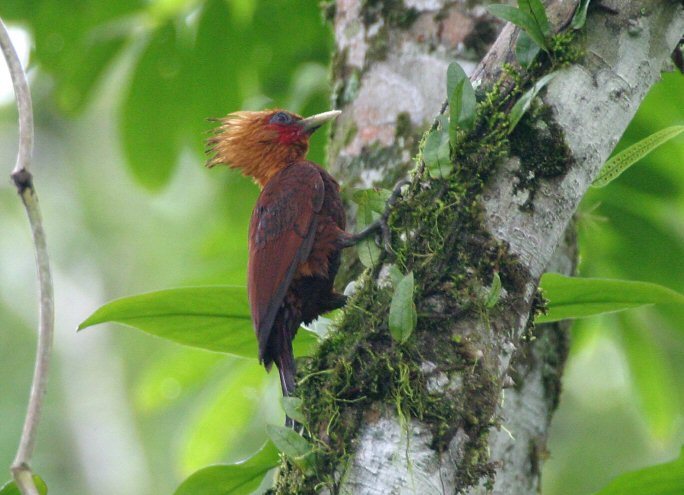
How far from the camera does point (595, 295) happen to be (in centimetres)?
231

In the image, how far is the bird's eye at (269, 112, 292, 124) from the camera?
3681mm

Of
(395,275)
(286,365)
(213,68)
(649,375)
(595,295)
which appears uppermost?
(213,68)

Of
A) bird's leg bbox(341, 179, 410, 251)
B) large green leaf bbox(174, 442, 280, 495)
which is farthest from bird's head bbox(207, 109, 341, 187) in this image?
large green leaf bbox(174, 442, 280, 495)

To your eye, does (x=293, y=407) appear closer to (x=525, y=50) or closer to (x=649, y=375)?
(x=525, y=50)

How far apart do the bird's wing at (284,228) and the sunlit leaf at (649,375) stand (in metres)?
1.38

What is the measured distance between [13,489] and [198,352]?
1447mm

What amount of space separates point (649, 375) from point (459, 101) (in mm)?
2076

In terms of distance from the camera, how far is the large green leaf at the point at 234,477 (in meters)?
2.17

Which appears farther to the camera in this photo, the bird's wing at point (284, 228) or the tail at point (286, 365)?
the bird's wing at point (284, 228)

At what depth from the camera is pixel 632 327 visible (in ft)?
11.4

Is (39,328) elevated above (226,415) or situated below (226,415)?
above

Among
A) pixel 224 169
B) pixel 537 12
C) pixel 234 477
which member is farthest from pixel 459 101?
pixel 224 169

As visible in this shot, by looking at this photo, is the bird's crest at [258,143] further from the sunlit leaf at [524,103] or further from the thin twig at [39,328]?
the thin twig at [39,328]

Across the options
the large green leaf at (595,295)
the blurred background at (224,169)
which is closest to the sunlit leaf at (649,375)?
the blurred background at (224,169)
